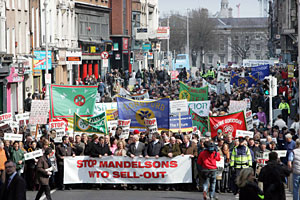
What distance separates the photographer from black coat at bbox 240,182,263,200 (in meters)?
11.1

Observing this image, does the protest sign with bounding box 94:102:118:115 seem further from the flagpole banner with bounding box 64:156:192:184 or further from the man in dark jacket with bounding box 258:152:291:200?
the man in dark jacket with bounding box 258:152:291:200

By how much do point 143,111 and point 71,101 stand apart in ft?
8.58

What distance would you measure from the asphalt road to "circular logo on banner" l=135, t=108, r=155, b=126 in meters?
4.58

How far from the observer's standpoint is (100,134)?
21344 millimetres

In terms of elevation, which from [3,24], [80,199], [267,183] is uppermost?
[3,24]

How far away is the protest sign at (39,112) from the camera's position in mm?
24042

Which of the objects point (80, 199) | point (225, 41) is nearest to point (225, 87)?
point (80, 199)

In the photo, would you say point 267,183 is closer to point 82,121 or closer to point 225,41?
point 82,121

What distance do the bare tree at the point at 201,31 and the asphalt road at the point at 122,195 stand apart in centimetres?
13801

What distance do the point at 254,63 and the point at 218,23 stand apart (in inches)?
5653

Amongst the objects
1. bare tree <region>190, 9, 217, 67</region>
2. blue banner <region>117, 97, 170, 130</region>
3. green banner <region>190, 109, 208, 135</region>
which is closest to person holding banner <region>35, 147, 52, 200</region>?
blue banner <region>117, 97, 170, 130</region>

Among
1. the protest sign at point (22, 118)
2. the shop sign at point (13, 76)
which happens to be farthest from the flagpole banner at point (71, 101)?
the shop sign at point (13, 76)

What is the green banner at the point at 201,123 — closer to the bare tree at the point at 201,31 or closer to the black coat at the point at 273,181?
the black coat at the point at 273,181

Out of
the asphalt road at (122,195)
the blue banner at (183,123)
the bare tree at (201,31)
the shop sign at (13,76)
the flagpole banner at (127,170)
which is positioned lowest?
the asphalt road at (122,195)
